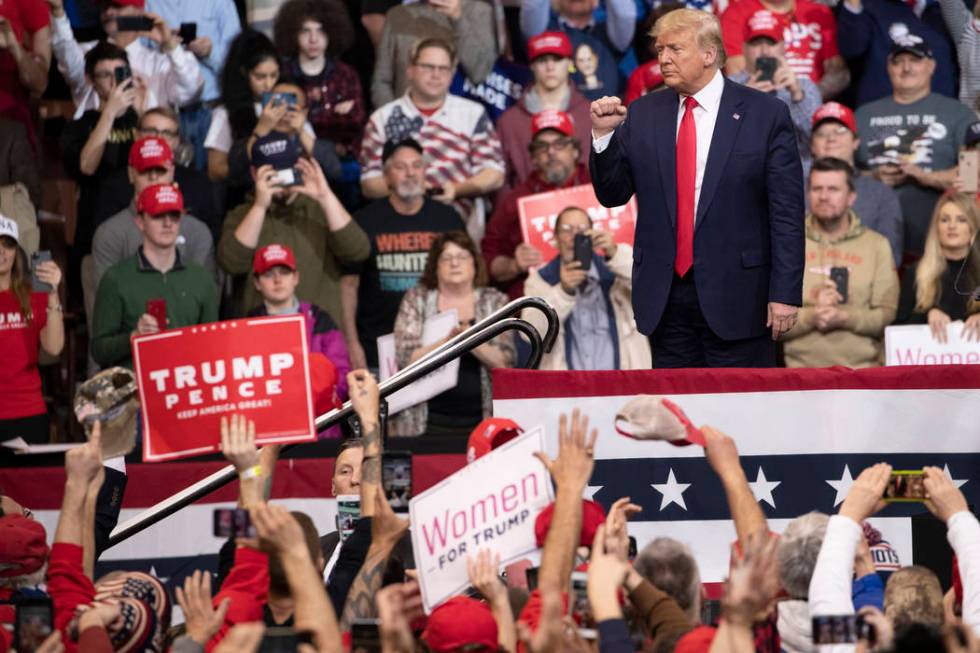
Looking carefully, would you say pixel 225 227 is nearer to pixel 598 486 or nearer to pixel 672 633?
pixel 598 486

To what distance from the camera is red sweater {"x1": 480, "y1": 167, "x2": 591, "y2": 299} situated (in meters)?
10.2

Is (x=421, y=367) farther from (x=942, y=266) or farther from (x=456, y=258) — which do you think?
(x=942, y=266)

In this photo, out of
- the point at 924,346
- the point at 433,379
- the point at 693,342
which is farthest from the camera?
the point at 433,379

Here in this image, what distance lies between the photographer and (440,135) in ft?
35.2

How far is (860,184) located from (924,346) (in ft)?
5.57

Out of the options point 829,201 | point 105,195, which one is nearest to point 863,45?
Answer: point 829,201

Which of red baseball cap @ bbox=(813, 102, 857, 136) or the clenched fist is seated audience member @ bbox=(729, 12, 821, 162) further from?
the clenched fist

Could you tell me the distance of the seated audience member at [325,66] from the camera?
36.2ft

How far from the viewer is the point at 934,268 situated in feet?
30.8

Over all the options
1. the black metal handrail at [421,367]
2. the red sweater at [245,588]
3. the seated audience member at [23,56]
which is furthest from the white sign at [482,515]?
the seated audience member at [23,56]

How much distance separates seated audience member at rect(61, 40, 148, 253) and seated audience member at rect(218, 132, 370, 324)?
102cm

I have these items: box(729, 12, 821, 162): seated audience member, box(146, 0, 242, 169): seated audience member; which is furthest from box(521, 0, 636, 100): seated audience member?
box(146, 0, 242, 169): seated audience member

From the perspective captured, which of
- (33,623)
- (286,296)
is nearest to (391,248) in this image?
(286,296)

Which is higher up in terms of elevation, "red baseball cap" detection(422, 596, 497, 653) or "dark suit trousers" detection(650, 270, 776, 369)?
"dark suit trousers" detection(650, 270, 776, 369)
